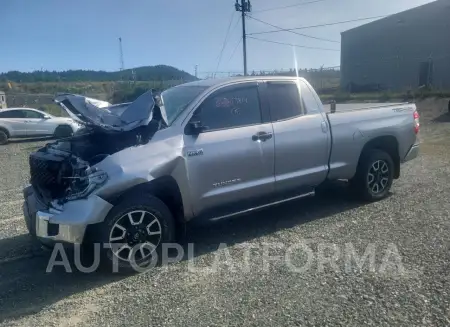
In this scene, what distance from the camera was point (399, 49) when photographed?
35.0 m

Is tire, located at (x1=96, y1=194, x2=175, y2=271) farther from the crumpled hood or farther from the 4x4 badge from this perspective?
the crumpled hood

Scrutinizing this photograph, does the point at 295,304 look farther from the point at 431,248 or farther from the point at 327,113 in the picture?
the point at 327,113

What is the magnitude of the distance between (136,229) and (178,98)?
1712 millimetres

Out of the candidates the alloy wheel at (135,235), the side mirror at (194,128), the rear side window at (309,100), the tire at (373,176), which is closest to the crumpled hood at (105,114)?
the side mirror at (194,128)

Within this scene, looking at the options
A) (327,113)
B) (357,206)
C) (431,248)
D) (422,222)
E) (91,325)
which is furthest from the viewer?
(357,206)

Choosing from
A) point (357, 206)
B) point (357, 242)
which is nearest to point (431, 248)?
point (357, 242)

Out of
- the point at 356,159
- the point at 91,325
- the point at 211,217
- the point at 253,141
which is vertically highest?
the point at 253,141

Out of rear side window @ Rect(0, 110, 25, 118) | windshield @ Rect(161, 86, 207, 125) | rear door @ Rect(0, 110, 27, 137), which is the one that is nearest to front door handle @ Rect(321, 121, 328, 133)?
windshield @ Rect(161, 86, 207, 125)

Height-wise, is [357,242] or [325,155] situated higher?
[325,155]

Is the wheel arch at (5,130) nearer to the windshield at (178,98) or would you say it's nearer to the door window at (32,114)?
the door window at (32,114)

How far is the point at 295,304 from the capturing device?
3.30 m

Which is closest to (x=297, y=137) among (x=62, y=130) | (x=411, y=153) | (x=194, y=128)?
(x=194, y=128)

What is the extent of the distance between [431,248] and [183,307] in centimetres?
269

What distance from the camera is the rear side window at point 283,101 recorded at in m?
5.00
